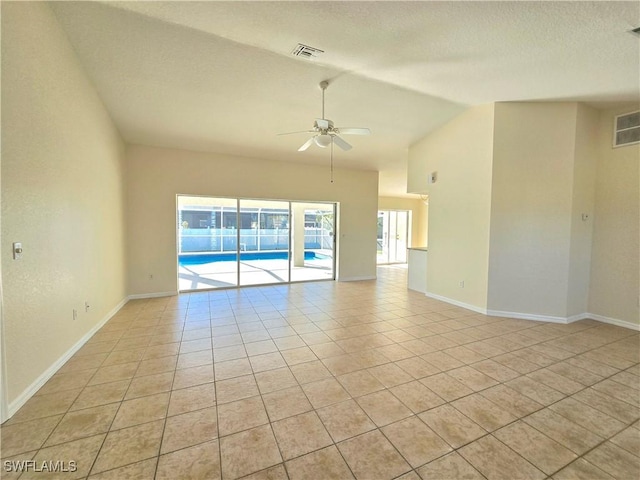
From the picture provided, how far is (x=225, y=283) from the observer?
6.07m

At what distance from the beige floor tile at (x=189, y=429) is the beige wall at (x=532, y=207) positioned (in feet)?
13.6

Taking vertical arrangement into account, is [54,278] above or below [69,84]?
below

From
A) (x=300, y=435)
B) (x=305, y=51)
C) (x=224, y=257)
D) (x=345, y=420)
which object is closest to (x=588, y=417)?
(x=345, y=420)

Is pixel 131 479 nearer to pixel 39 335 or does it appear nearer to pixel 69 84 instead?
pixel 39 335

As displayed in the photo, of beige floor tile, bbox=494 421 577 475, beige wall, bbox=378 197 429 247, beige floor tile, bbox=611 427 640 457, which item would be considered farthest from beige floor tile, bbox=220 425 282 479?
beige wall, bbox=378 197 429 247

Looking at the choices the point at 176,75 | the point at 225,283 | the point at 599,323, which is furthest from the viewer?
the point at 225,283

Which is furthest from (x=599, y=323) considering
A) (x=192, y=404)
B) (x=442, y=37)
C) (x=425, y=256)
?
(x=192, y=404)

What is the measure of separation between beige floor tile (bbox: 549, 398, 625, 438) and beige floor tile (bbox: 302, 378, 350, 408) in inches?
64.3

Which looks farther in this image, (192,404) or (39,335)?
(39,335)

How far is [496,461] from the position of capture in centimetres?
159

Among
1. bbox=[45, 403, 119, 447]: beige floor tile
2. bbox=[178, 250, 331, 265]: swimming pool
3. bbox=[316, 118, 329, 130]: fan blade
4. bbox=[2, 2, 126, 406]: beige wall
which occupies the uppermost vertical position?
bbox=[316, 118, 329, 130]: fan blade

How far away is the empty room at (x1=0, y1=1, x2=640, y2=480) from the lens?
1.78 meters

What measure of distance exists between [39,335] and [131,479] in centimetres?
167

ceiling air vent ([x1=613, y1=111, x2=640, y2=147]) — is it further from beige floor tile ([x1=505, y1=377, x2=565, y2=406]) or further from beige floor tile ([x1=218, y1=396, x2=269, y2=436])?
beige floor tile ([x1=218, y1=396, x2=269, y2=436])
